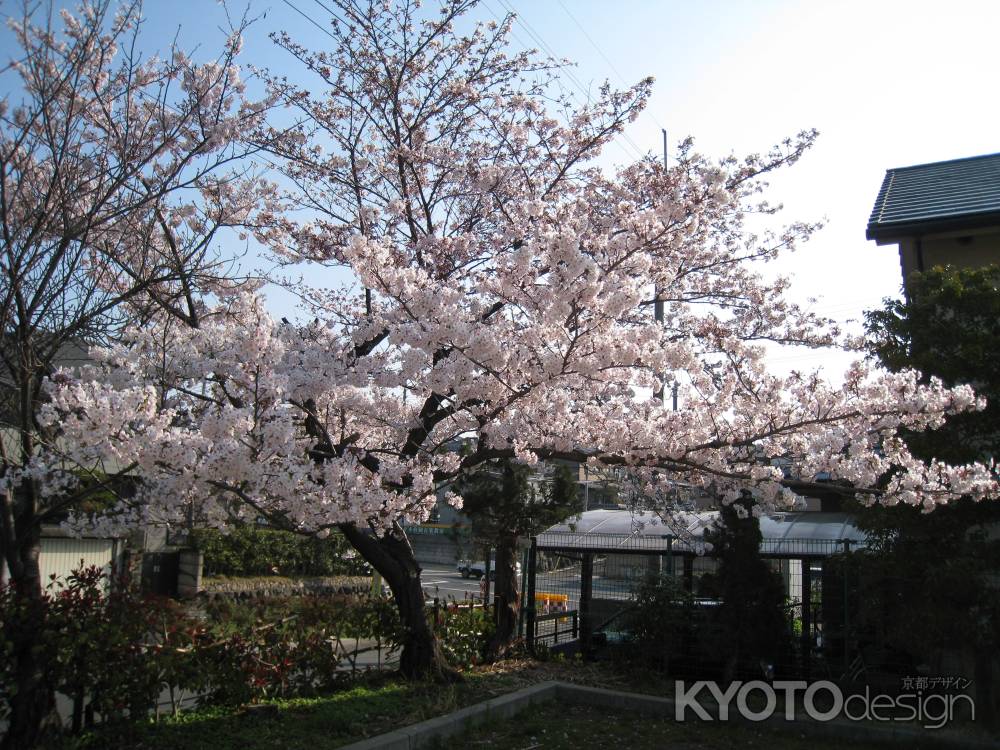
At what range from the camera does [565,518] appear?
11.6m

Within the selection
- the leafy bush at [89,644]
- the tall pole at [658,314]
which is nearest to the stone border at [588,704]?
the leafy bush at [89,644]

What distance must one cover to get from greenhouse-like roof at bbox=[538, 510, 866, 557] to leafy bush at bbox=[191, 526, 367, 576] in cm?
739

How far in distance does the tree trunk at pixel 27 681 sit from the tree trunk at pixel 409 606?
3.16 meters

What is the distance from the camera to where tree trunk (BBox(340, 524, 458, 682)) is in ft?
26.6

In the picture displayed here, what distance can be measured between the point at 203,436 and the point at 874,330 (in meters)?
6.59

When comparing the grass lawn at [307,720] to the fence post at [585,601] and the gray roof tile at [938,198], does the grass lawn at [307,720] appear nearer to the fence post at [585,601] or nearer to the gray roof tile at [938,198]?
the fence post at [585,601]

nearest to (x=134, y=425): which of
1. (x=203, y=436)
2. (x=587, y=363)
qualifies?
(x=203, y=436)

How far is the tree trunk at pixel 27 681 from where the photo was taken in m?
5.24

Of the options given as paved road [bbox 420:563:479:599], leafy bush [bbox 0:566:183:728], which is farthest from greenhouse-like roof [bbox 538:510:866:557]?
paved road [bbox 420:563:479:599]

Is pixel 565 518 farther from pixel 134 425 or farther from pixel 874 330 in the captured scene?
pixel 134 425

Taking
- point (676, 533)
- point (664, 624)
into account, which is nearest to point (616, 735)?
point (664, 624)
